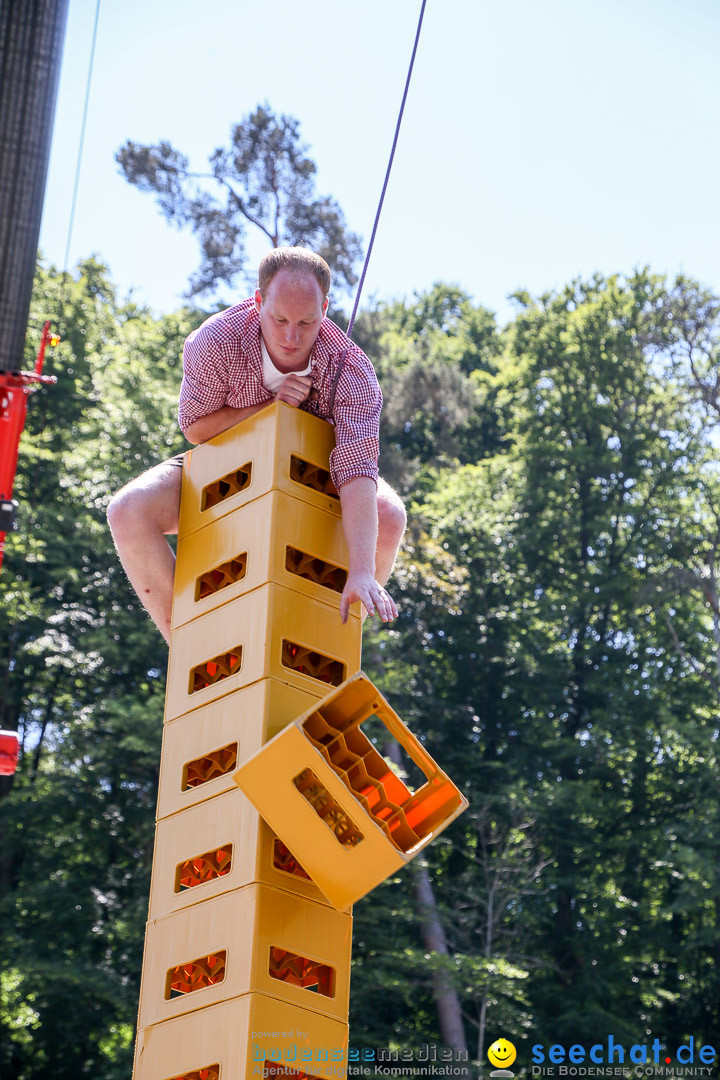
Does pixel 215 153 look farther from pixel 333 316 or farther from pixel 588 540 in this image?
pixel 588 540

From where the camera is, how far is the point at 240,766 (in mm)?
2678

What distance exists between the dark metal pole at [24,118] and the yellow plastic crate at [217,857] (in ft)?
9.65

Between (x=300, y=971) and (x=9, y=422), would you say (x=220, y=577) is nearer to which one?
(x=300, y=971)

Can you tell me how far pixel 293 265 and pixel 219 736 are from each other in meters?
1.17

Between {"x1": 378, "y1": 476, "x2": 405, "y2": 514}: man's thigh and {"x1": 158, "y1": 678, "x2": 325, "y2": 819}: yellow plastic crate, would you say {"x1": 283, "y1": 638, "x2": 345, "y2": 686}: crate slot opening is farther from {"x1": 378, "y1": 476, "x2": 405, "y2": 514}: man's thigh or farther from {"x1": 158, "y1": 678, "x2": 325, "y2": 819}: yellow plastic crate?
{"x1": 378, "y1": 476, "x2": 405, "y2": 514}: man's thigh

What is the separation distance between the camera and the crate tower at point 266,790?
2631 mm

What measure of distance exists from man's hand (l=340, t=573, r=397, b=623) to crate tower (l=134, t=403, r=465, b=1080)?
71mm

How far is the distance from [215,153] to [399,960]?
12951 millimetres

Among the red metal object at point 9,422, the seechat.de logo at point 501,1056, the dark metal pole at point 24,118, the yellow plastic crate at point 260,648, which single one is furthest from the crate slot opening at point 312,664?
the seechat.de logo at point 501,1056

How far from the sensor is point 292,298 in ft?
9.98

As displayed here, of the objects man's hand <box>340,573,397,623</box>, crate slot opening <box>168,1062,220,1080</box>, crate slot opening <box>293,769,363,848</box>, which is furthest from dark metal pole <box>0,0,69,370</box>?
crate slot opening <box>168,1062,220,1080</box>

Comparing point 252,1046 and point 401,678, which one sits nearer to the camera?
point 252,1046

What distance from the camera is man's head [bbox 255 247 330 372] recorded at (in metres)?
3.04

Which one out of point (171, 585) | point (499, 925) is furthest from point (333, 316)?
point (171, 585)
